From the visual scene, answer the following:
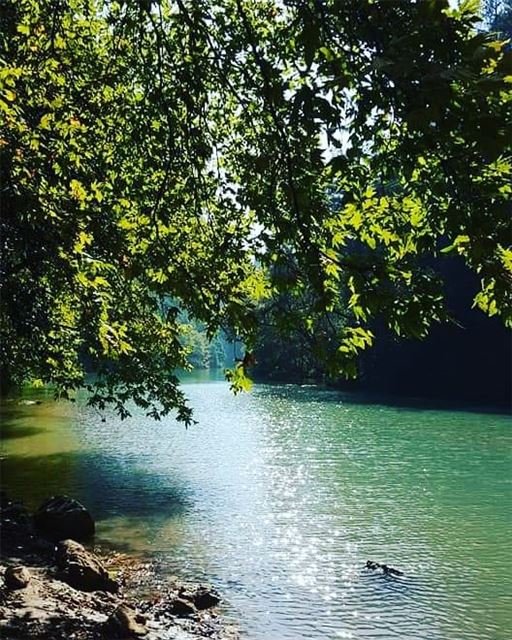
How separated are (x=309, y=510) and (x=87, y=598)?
29.6ft

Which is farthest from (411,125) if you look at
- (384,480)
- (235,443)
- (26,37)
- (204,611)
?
(235,443)

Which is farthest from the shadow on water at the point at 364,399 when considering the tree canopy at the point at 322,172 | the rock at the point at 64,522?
the tree canopy at the point at 322,172

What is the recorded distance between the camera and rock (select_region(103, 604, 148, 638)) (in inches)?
353

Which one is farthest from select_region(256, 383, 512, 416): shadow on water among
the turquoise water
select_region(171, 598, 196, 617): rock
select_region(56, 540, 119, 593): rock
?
select_region(56, 540, 119, 593): rock

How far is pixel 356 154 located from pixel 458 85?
0.82 metres

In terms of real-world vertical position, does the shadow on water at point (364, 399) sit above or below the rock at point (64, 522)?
above

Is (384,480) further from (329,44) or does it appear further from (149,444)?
(329,44)

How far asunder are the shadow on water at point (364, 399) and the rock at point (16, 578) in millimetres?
37989

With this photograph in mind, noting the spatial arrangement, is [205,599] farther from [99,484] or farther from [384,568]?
[99,484]

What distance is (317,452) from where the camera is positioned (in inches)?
1099

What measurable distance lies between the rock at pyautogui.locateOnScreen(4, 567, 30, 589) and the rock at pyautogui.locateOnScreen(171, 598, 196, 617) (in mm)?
2414

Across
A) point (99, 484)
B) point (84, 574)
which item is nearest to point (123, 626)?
point (84, 574)

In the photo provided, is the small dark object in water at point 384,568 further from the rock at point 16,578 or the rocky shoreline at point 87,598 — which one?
the rock at point 16,578

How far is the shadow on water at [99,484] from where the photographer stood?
18438 millimetres
